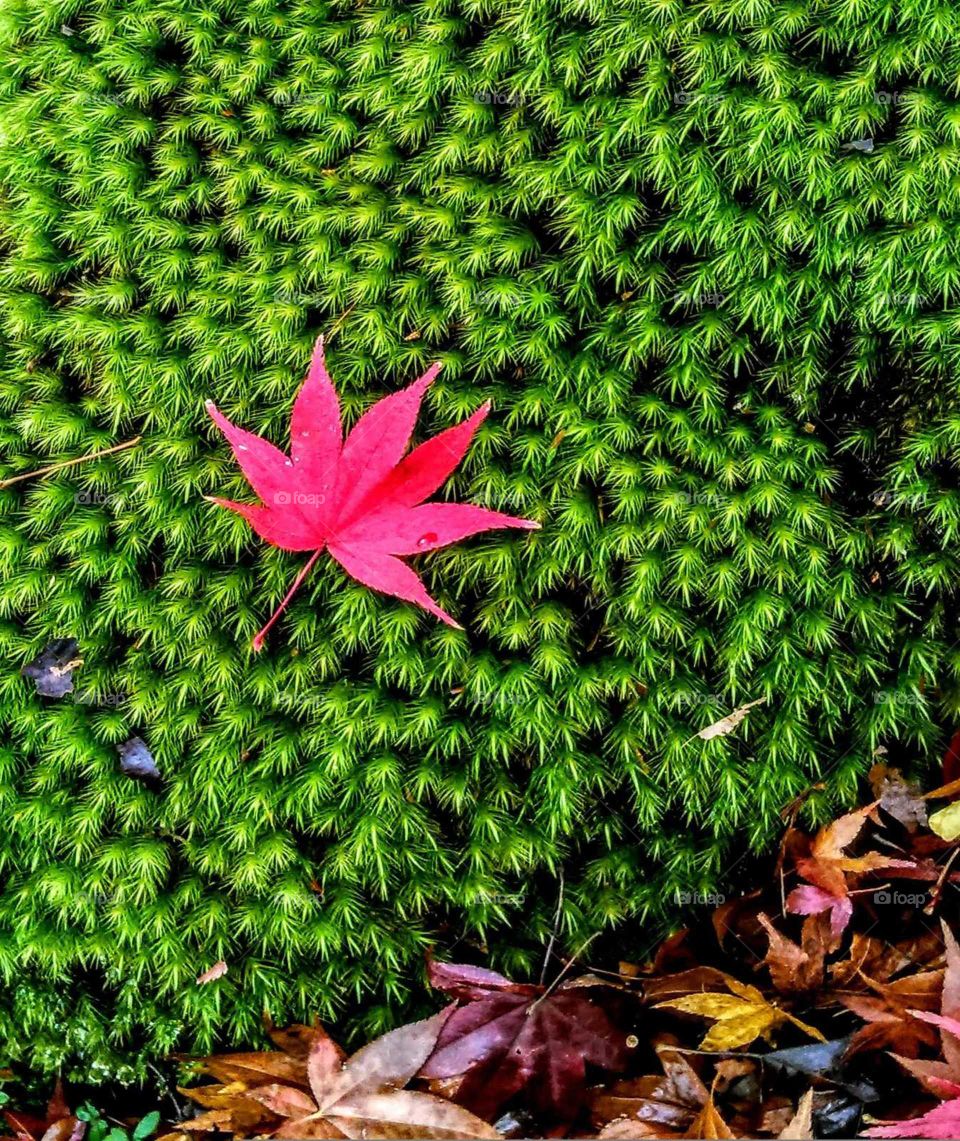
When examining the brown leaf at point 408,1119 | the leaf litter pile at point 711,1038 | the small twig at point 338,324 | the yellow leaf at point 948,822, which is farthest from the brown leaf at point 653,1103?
the small twig at point 338,324

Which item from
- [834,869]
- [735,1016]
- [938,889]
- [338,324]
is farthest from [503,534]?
[938,889]

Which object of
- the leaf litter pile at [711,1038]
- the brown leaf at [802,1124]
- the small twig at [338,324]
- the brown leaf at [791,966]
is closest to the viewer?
the brown leaf at [802,1124]

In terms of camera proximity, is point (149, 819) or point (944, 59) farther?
point (149, 819)

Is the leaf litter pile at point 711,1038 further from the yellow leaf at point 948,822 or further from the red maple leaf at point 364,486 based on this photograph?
the red maple leaf at point 364,486

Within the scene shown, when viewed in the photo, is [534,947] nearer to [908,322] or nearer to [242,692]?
[242,692]

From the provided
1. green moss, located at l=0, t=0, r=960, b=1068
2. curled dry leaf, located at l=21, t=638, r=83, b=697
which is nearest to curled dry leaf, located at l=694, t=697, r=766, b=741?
green moss, located at l=0, t=0, r=960, b=1068

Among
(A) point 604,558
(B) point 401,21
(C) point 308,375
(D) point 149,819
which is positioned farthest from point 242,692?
(B) point 401,21
